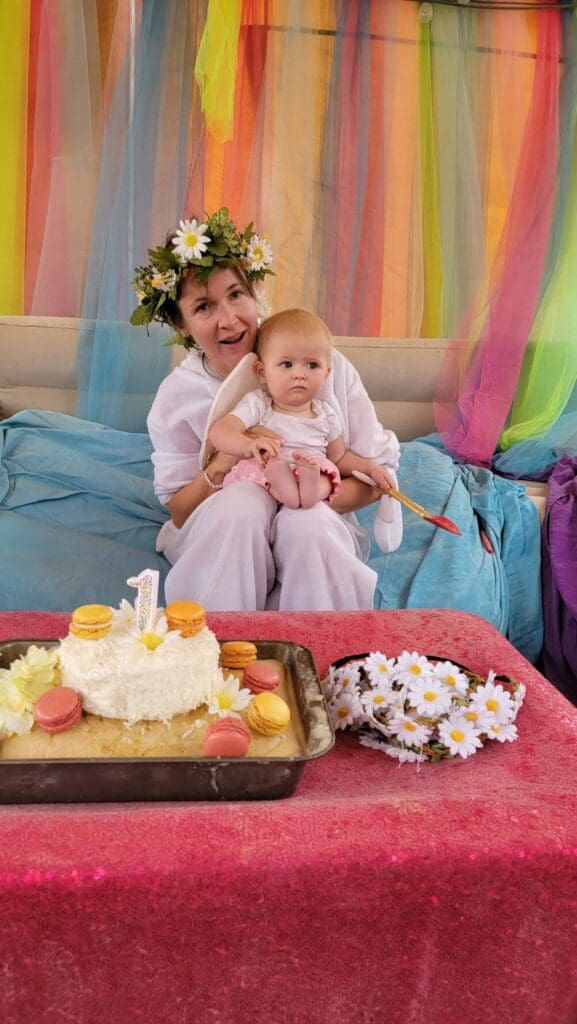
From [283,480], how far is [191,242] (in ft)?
1.87

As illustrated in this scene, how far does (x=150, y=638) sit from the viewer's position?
98 centimetres

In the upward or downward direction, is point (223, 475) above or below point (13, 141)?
below

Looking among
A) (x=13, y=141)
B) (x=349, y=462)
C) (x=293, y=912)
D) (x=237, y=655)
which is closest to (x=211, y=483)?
(x=349, y=462)

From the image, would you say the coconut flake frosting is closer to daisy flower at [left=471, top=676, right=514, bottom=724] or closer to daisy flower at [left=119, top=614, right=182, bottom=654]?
daisy flower at [left=119, top=614, right=182, bottom=654]

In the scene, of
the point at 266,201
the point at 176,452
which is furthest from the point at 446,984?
the point at 266,201

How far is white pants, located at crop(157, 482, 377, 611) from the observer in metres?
1.75

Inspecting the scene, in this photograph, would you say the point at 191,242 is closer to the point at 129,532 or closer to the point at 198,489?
the point at 198,489

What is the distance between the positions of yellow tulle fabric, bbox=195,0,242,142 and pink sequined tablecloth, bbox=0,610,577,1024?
8.32 ft

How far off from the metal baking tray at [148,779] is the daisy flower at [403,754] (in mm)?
153

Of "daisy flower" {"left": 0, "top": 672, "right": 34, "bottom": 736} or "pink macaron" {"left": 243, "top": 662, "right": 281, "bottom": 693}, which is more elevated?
"pink macaron" {"left": 243, "top": 662, "right": 281, "bottom": 693}

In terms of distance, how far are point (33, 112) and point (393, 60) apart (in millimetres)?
1315

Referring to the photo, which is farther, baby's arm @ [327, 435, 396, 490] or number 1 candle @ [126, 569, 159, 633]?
baby's arm @ [327, 435, 396, 490]

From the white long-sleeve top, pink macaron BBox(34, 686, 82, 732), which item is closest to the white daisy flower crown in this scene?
pink macaron BBox(34, 686, 82, 732)

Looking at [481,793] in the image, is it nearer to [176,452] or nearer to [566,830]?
[566,830]
